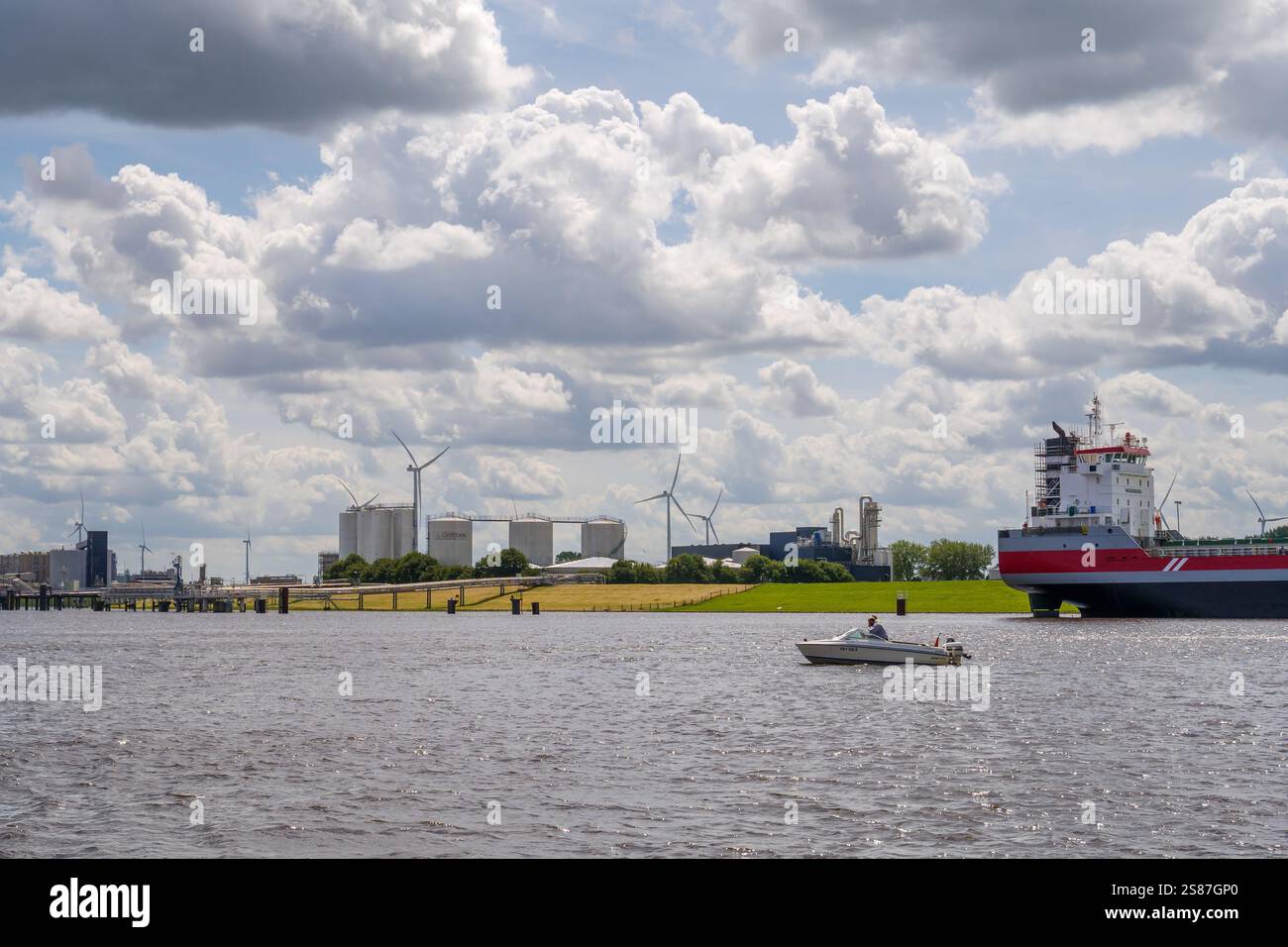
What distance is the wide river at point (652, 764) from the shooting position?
28.9 meters

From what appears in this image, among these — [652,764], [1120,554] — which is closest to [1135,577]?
[1120,554]

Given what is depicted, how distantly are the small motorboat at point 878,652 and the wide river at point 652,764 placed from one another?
1106mm

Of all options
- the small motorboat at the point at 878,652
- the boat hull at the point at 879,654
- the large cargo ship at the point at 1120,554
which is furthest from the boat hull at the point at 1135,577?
the boat hull at the point at 879,654

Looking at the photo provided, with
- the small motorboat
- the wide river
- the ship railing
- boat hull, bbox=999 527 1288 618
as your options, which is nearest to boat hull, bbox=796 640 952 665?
the small motorboat

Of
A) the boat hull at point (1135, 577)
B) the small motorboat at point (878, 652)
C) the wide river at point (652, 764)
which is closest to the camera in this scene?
the wide river at point (652, 764)

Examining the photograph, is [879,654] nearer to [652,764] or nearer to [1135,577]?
[652,764]

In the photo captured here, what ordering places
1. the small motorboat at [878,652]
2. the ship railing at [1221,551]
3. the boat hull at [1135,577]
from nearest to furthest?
the small motorboat at [878,652], the boat hull at [1135,577], the ship railing at [1221,551]

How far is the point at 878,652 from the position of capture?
257 feet

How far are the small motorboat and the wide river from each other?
1.11 meters

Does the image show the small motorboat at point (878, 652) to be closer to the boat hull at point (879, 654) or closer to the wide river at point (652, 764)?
the boat hull at point (879, 654)

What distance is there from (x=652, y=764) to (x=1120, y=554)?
381ft

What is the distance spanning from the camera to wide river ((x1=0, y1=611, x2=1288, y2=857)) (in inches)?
1137

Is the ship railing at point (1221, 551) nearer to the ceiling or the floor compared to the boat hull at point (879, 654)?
nearer to the ceiling
